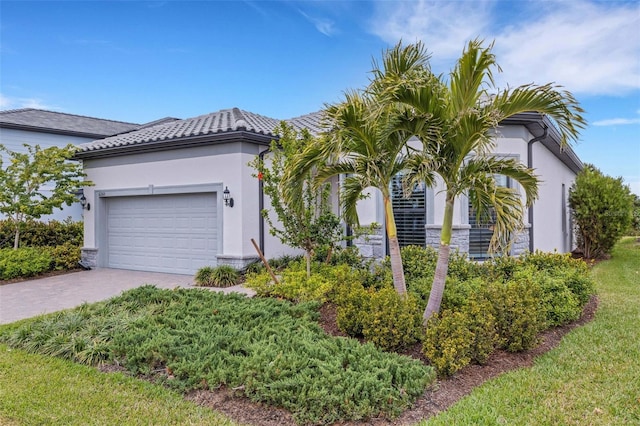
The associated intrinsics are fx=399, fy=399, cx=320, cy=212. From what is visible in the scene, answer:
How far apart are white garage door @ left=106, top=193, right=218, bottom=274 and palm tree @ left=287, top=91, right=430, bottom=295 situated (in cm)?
549

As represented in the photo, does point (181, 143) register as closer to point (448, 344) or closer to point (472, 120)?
point (472, 120)

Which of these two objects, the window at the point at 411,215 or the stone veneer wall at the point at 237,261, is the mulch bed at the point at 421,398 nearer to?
the window at the point at 411,215

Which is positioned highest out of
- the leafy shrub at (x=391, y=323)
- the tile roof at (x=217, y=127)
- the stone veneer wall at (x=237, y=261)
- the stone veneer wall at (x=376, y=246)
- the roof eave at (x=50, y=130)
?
the roof eave at (x=50, y=130)

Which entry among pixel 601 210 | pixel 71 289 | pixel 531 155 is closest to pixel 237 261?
pixel 71 289

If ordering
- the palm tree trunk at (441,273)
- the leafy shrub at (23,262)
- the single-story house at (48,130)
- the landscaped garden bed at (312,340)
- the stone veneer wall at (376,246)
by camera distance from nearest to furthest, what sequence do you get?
the landscaped garden bed at (312,340)
the palm tree trunk at (441,273)
the stone veneer wall at (376,246)
the leafy shrub at (23,262)
the single-story house at (48,130)

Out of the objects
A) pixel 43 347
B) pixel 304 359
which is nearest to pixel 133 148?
pixel 43 347

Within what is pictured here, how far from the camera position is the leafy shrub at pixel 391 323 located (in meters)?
4.55

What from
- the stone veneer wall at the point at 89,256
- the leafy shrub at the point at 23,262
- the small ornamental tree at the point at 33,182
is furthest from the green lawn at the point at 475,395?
the small ornamental tree at the point at 33,182

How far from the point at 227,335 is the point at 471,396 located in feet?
9.08

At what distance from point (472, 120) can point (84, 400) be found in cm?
494

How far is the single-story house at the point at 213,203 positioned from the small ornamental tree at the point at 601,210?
0.98m

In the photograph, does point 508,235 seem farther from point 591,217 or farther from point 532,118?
point 591,217

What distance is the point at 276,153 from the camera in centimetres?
793

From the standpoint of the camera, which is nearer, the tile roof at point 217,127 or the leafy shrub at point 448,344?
the leafy shrub at point 448,344
